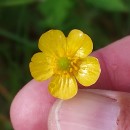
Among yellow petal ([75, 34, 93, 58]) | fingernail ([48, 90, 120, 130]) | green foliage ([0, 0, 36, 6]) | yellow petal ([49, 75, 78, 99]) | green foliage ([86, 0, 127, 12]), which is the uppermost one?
green foliage ([0, 0, 36, 6])

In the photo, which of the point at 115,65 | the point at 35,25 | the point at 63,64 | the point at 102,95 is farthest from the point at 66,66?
the point at 35,25

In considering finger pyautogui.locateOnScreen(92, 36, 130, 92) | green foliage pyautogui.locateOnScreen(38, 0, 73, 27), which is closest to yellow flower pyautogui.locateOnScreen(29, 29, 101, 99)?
finger pyautogui.locateOnScreen(92, 36, 130, 92)

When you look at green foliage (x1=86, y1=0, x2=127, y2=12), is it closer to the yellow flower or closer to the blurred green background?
the blurred green background

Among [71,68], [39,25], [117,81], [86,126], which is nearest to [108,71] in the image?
[117,81]

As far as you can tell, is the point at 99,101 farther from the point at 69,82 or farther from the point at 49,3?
the point at 49,3

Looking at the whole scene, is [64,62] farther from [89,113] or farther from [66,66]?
[89,113]

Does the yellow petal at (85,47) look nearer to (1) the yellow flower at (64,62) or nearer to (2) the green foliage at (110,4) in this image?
(1) the yellow flower at (64,62)

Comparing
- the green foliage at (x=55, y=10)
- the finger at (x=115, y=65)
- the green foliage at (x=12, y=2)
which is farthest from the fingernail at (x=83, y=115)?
the green foliage at (x=12, y=2)

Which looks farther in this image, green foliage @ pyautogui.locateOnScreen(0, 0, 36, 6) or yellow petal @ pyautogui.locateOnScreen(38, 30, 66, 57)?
green foliage @ pyautogui.locateOnScreen(0, 0, 36, 6)
